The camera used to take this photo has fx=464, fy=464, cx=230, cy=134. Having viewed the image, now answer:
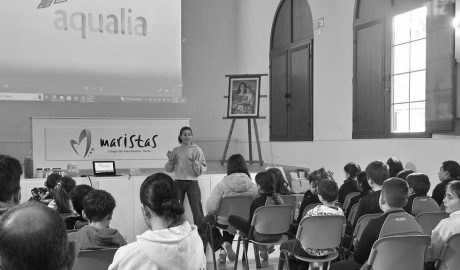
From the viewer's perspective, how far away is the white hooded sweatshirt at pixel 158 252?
1676 mm

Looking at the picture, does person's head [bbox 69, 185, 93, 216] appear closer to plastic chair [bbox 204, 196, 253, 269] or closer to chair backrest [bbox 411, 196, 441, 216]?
plastic chair [bbox 204, 196, 253, 269]

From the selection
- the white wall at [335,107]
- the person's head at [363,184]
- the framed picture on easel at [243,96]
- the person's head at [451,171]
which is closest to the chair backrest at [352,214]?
the person's head at [363,184]

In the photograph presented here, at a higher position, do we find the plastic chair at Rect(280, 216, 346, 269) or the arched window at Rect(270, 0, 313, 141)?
the arched window at Rect(270, 0, 313, 141)

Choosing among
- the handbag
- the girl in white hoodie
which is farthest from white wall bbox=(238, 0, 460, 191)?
the girl in white hoodie

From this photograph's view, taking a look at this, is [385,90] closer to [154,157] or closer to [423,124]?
[423,124]

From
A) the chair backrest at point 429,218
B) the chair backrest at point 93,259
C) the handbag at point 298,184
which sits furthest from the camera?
the handbag at point 298,184

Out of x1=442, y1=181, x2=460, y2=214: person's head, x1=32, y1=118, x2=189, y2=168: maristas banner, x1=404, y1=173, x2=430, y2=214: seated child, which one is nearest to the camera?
x1=442, y1=181, x2=460, y2=214: person's head

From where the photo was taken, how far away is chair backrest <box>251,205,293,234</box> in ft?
12.0

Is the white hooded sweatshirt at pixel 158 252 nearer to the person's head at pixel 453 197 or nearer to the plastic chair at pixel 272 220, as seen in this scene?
the person's head at pixel 453 197

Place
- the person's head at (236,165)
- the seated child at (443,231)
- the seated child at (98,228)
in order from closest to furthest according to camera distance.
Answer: the seated child at (98,228) → the seated child at (443,231) → the person's head at (236,165)

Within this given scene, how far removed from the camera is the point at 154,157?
717cm

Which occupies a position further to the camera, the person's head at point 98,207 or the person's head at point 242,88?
the person's head at point 242,88

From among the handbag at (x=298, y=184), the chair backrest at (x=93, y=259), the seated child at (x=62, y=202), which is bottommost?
the handbag at (x=298, y=184)

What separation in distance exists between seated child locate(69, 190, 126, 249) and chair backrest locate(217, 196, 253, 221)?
5.87 feet
